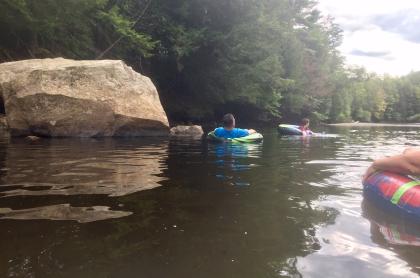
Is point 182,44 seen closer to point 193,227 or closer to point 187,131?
point 187,131

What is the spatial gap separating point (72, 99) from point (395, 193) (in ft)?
32.0

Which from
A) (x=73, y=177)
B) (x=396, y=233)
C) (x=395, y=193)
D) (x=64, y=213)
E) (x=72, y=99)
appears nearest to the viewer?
(x=396, y=233)

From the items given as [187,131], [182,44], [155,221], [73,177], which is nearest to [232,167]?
[73,177]

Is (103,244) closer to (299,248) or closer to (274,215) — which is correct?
Answer: (299,248)

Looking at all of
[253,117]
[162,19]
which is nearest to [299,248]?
[162,19]

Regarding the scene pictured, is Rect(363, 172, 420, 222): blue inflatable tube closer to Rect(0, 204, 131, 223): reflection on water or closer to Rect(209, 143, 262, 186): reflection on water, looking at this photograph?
Rect(209, 143, 262, 186): reflection on water

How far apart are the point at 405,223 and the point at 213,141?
824 cm

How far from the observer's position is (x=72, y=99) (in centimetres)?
1140

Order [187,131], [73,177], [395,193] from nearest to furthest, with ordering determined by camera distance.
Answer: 1. [395,193]
2. [73,177]
3. [187,131]

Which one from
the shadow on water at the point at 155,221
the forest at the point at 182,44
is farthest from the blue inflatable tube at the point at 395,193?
the forest at the point at 182,44

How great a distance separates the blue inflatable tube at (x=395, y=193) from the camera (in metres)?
3.31

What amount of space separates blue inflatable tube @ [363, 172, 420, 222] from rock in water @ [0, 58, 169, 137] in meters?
9.05

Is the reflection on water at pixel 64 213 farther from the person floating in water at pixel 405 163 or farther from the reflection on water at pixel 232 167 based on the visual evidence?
the person floating in water at pixel 405 163

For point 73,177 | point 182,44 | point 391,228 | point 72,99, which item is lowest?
point 391,228
